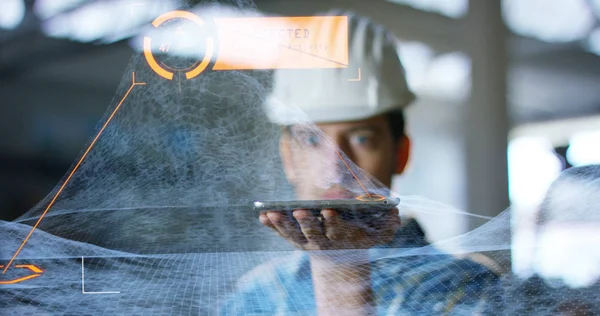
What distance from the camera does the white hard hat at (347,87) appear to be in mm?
838

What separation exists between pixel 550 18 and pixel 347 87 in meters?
0.31

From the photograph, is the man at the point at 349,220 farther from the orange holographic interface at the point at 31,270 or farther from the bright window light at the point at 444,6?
the orange holographic interface at the point at 31,270

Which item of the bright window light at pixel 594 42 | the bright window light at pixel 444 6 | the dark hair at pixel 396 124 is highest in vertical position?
the bright window light at pixel 444 6

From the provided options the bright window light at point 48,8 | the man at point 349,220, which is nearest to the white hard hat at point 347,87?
the man at point 349,220

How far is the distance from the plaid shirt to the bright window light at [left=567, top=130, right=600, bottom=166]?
205 millimetres

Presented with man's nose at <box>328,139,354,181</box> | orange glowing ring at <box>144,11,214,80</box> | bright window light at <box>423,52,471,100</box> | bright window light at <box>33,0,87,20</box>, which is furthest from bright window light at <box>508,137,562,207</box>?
bright window light at <box>33,0,87,20</box>

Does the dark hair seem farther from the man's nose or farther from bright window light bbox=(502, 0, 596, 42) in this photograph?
bright window light bbox=(502, 0, 596, 42)

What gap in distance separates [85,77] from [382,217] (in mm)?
474

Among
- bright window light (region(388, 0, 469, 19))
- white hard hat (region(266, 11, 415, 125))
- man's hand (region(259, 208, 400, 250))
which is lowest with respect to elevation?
man's hand (region(259, 208, 400, 250))

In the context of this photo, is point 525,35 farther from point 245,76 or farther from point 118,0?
point 118,0

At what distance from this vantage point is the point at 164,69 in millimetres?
848

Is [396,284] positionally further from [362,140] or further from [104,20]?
[104,20]

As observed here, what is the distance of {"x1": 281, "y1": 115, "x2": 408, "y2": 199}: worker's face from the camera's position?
0.84 meters

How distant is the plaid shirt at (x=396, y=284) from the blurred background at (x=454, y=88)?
0.04 metres
